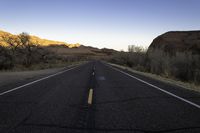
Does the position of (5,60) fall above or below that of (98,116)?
above

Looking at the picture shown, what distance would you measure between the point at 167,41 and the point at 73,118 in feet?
184

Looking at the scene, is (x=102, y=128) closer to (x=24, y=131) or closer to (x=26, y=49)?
(x=24, y=131)

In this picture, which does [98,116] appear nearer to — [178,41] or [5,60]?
[5,60]

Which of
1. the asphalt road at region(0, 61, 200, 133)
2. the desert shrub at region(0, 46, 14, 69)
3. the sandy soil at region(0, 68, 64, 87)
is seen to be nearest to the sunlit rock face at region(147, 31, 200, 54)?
the desert shrub at region(0, 46, 14, 69)

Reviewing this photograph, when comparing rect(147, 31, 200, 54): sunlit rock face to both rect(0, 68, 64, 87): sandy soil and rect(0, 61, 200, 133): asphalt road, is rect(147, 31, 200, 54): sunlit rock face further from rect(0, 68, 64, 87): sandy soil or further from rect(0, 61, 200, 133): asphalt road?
rect(0, 61, 200, 133): asphalt road

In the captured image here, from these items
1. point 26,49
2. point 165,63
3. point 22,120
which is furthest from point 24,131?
point 26,49

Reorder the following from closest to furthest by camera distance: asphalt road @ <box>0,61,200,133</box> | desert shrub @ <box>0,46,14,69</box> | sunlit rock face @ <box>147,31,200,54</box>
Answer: asphalt road @ <box>0,61,200,133</box>, desert shrub @ <box>0,46,14,69</box>, sunlit rock face @ <box>147,31,200,54</box>

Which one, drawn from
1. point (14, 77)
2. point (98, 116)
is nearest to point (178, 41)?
point (14, 77)

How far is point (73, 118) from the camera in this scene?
19.0 feet

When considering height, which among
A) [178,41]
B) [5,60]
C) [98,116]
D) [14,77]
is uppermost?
[178,41]

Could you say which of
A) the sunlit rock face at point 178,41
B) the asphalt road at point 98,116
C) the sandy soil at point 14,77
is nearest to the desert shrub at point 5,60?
the sandy soil at point 14,77

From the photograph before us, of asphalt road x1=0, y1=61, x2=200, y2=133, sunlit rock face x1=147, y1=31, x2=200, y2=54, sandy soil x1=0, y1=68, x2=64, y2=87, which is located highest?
sunlit rock face x1=147, y1=31, x2=200, y2=54

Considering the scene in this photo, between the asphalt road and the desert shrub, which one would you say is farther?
the desert shrub

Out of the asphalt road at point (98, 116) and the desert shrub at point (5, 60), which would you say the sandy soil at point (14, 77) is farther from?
the desert shrub at point (5, 60)
